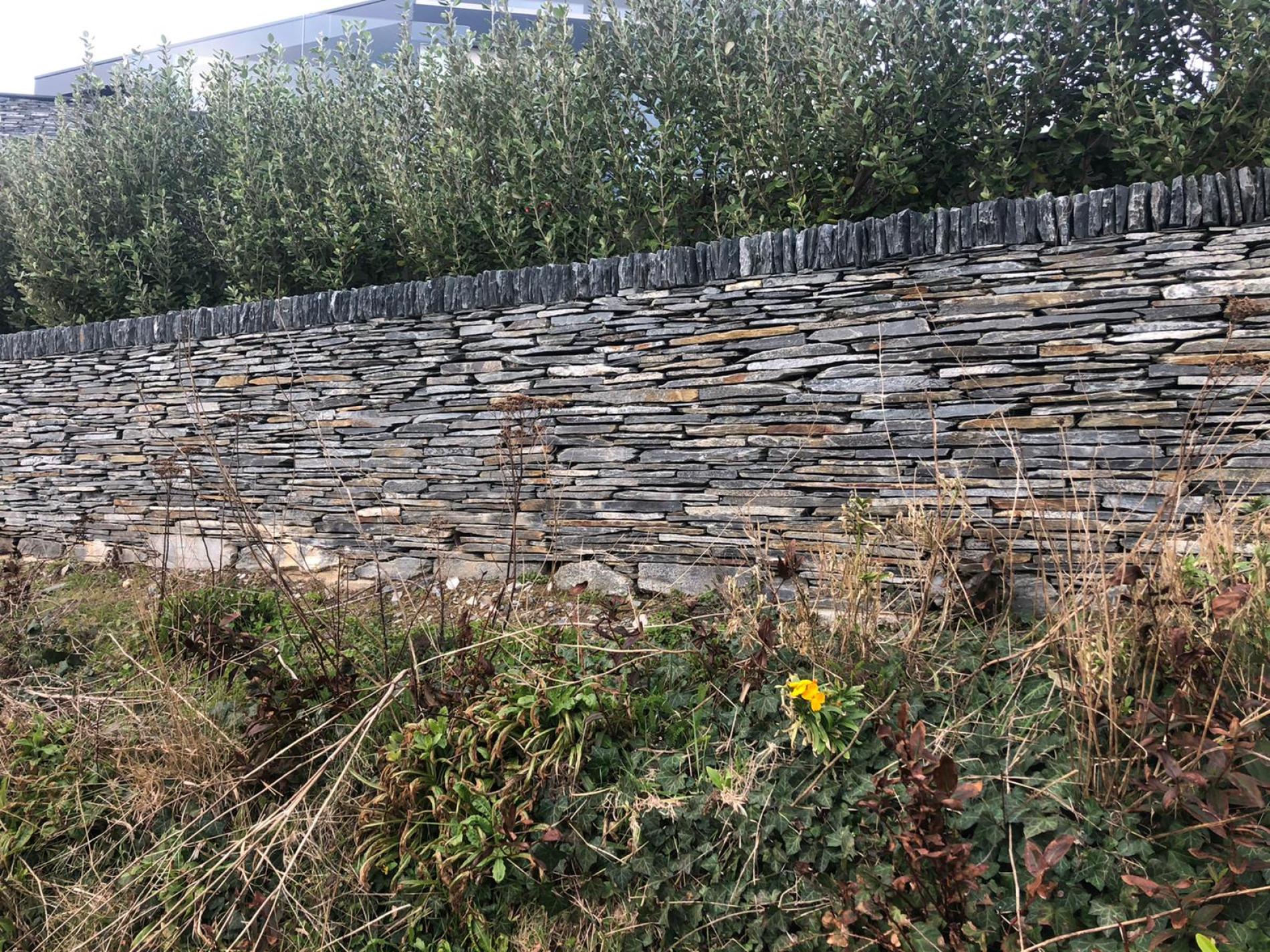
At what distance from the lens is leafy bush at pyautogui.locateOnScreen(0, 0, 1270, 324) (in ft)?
12.5

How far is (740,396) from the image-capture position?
405 cm

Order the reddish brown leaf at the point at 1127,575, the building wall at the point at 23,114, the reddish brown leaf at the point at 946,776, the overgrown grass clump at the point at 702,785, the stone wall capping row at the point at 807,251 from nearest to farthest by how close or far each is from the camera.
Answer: the reddish brown leaf at the point at 946,776 → the overgrown grass clump at the point at 702,785 → the reddish brown leaf at the point at 1127,575 → the stone wall capping row at the point at 807,251 → the building wall at the point at 23,114

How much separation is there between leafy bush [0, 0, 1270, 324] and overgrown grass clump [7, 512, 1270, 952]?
80.8 inches

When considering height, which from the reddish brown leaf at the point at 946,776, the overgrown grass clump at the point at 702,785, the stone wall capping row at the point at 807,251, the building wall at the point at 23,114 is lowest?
the overgrown grass clump at the point at 702,785

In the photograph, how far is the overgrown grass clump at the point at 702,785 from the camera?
2072 millimetres

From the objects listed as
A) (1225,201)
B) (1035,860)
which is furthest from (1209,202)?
(1035,860)

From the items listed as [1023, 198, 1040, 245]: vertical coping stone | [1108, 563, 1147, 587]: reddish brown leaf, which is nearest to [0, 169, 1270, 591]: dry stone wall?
[1023, 198, 1040, 245]: vertical coping stone

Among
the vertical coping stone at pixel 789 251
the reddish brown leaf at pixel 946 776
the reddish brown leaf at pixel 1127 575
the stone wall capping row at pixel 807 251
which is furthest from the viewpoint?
the vertical coping stone at pixel 789 251

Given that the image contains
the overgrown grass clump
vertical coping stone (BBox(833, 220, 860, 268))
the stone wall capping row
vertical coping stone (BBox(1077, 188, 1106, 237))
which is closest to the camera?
the overgrown grass clump

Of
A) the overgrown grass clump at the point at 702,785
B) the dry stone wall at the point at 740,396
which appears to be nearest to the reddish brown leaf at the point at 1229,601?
the overgrown grass clump at the point at 702,785

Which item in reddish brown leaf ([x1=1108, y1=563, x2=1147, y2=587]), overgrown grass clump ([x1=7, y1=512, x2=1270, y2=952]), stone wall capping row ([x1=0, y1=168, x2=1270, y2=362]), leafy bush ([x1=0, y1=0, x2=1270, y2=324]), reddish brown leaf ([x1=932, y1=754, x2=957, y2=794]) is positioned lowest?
overgrown grass clump ([x1=7, y1=512, x2=1270, y2=952])

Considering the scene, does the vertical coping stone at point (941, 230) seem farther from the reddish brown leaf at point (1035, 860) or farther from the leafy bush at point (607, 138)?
the reddish brown leaf at point (1035, 860)

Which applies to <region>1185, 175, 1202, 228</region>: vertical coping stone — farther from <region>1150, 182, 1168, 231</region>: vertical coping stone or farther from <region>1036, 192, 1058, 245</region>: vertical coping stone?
<region>1036, 192, 1058, 245</region>: vertical coping stone

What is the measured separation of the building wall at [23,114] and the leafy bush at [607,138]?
300 inches
